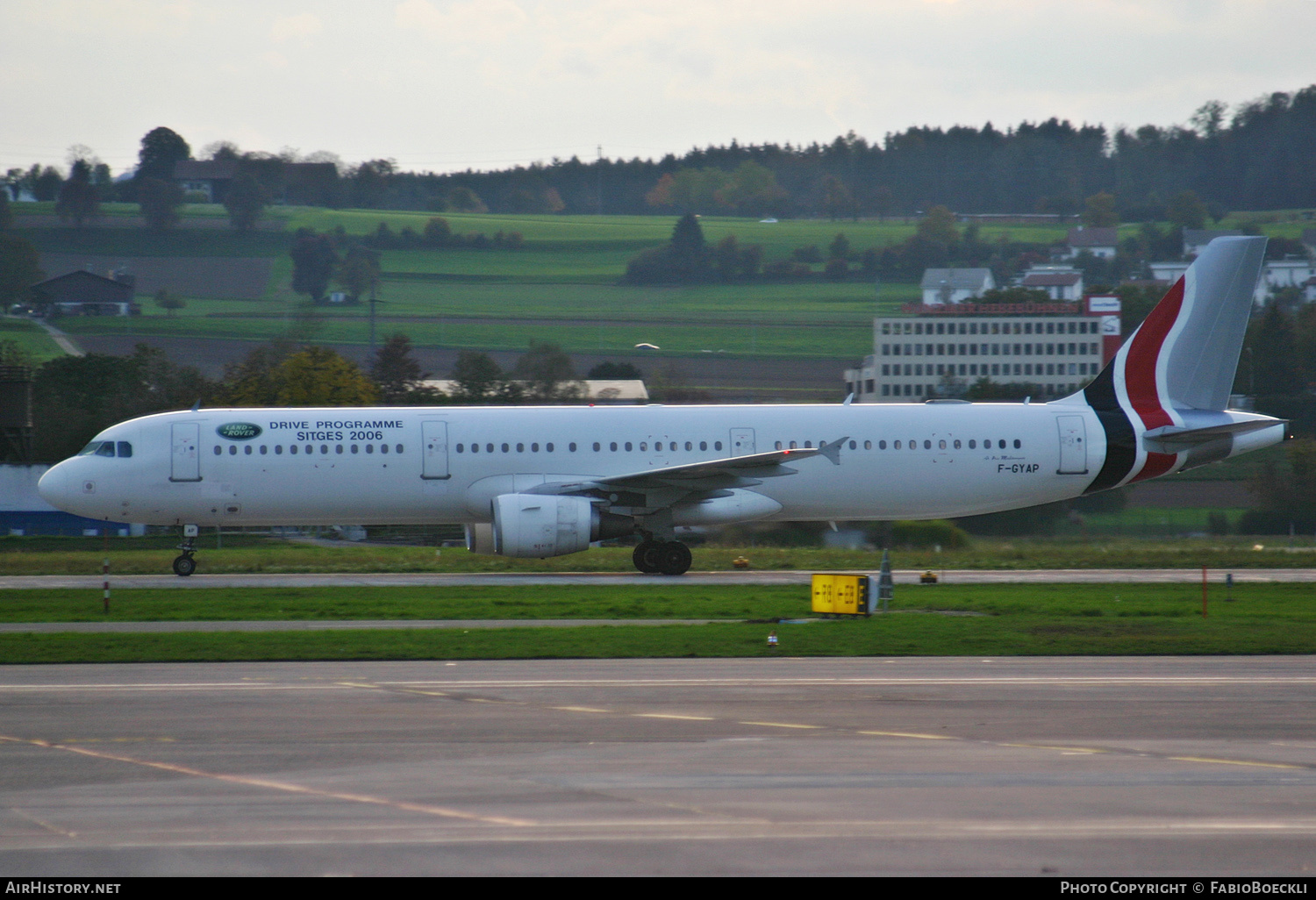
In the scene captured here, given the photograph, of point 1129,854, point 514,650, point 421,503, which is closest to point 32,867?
point 1129,854

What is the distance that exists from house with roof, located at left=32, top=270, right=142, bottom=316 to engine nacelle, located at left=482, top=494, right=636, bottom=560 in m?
101

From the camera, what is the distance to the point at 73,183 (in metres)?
148

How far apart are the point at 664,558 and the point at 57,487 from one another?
12.6 metres

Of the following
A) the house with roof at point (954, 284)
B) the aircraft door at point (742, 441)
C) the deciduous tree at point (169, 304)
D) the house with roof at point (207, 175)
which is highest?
the house with roof at point (207, 175)

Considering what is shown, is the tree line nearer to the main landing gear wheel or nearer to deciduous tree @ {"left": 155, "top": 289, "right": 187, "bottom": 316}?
deciduous tree @ {"left": 155, "top": 289, "right": 187, "bottom": 316}

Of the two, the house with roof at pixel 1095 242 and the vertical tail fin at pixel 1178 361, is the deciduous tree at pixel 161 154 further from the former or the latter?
the vertical tail fin at pixel 1178 361

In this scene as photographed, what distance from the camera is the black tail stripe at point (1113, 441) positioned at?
2745 cm

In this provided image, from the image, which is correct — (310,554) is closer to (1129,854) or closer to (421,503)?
(421,503)

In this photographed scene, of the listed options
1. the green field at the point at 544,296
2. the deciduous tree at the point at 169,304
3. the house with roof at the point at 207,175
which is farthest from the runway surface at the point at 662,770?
the house with roof at the point at 207,175

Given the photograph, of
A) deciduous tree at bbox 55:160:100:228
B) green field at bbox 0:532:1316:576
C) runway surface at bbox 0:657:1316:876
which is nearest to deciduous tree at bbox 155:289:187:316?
deciduous tree at bbox 55:160:100:228

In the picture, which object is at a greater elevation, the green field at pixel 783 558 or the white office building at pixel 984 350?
the white office building at pixel 984 350

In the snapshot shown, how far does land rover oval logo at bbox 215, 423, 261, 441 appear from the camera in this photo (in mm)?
26797

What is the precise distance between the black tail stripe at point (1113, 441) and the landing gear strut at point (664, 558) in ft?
29.2

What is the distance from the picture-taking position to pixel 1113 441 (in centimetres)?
2747
